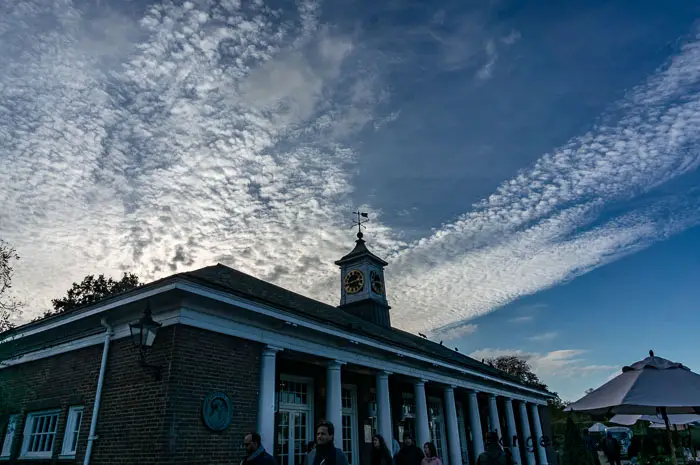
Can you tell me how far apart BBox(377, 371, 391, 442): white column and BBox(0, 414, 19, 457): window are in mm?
9827

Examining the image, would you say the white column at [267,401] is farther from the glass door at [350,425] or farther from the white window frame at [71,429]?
the glass door at [350,425]

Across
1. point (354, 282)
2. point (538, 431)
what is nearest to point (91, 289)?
point (354, 282)

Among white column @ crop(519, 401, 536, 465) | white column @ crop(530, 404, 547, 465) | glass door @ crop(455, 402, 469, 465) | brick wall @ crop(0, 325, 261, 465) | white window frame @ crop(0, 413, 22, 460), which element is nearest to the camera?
brick wall @ crop(0, 325, 261, 465)

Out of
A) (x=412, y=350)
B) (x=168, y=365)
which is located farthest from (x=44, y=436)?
(x=412, y=350)

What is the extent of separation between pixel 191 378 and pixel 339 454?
4899mm

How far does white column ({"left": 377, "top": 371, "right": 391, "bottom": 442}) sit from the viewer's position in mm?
14109

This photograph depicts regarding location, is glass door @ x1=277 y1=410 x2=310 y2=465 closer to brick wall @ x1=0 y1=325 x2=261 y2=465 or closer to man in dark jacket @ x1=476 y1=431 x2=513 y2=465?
brick wall @ x1=0 y1=325 x2=261 y2=465

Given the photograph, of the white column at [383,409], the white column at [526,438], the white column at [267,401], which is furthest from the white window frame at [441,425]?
the white column at [267,401]

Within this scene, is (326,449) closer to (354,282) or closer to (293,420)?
(293,420)

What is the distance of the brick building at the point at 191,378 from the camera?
8836 mm

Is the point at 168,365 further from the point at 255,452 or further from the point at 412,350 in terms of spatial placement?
the point at 412,350

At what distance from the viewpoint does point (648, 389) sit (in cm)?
698

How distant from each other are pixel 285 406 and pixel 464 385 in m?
9.63

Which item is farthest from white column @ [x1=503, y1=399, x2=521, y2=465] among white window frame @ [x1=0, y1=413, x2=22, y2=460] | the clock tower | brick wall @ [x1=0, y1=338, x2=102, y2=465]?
white window frame @ [x1=0, y1=413, x2=22, y2=460]
